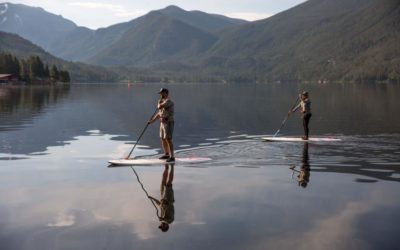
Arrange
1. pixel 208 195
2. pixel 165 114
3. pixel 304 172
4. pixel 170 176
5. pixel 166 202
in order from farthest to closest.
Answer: pixel 165 114, pixel 304 172, pixel 170 176, pixel 208 195, pixel 166 202

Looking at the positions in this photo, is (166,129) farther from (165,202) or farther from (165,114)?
(165,202)

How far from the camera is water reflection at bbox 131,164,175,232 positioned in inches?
544

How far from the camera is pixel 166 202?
15.9m

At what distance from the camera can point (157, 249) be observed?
1170cm

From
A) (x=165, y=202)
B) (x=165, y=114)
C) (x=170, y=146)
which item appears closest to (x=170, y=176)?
(x=170, y=146)

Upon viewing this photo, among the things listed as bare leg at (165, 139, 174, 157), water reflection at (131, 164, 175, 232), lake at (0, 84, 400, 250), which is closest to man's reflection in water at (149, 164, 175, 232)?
water reflection at (131, 164, 175, 232)

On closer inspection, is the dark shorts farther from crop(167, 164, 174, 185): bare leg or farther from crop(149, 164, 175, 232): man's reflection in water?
crop(149, 164, 175, 232): man's reflection in water

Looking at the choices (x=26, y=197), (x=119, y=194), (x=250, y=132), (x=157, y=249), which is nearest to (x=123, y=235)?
(x=157, y=249)

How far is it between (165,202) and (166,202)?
3 centimetres

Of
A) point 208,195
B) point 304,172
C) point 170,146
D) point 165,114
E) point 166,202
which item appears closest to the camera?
point 166,202

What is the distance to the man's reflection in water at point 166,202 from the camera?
13.7 meters

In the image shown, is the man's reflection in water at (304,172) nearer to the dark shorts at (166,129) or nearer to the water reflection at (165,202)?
the water reflection at (165,202)

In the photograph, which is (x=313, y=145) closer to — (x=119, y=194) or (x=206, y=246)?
(x=119, y=194)

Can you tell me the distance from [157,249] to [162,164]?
38.6ft
